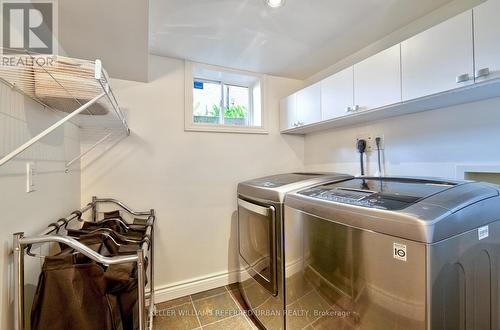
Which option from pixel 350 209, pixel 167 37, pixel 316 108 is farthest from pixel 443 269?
pixel 167 37

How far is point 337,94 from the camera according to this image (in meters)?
1.59

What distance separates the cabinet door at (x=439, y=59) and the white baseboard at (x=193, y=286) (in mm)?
1998

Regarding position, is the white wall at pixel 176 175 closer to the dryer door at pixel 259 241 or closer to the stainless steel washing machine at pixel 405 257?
the dryer door at pixel 259 241

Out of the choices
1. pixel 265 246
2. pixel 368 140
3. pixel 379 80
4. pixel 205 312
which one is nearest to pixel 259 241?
pixel 265 246

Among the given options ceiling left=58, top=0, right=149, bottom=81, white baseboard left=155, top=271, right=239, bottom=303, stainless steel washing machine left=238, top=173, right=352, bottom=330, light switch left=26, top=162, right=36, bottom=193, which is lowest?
white baseboard left=155, top=271, right=239, bottom=303

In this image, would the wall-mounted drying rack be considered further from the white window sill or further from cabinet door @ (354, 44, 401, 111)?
cabinet door @ (354, 44, 401, 111)

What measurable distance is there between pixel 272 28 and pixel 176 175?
136 centimetres

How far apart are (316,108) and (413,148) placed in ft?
2.43

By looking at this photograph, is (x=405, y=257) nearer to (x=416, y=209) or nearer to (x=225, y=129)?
(x=416, y=209)

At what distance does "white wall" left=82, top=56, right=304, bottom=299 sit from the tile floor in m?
0.12

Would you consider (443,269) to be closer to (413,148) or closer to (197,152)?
(413,148)

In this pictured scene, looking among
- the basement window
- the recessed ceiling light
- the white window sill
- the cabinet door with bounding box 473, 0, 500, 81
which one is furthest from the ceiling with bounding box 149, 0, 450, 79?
the white window sill

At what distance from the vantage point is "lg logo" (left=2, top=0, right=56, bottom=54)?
75 cm

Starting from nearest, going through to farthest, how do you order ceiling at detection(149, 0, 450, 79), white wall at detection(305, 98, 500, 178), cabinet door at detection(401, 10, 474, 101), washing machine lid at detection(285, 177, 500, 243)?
washing machine lid at detection(285, 177, 500, 243)
cabinet door at detection(401, 10, 474, 101)
white wall at detection(305, 98, 500, 178)
ceiling at detection(149, 0, 450, 79)
